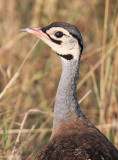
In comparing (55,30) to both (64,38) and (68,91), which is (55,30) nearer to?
(64,38)

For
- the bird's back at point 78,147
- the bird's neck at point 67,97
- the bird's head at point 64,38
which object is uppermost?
the bird's head at point 64,38

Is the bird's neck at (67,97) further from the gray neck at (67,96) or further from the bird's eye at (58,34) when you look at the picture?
the bird's eye at (58,34)

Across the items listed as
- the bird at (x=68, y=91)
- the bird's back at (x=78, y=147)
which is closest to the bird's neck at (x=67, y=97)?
the bird at (x=68, y=91)

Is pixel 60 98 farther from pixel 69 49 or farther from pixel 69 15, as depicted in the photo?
pixel 69 15

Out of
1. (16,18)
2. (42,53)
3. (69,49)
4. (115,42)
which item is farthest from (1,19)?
(69,49)

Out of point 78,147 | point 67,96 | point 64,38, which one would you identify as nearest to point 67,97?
point 67,96

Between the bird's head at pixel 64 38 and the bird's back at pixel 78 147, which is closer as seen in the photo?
the bird's back at pixel 78 147

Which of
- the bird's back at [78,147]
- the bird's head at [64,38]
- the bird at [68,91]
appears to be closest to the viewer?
the bird's back at [78,147]

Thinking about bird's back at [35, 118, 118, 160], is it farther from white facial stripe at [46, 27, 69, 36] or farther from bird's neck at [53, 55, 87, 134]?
white facial stripe at [46, 27, 69, 36]

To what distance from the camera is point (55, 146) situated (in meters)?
2.94

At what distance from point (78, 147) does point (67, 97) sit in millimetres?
633

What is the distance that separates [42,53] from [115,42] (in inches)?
70.1

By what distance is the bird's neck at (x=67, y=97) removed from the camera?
3.37 metres

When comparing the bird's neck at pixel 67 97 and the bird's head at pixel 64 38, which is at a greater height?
the bird's head at pixel 64 38
